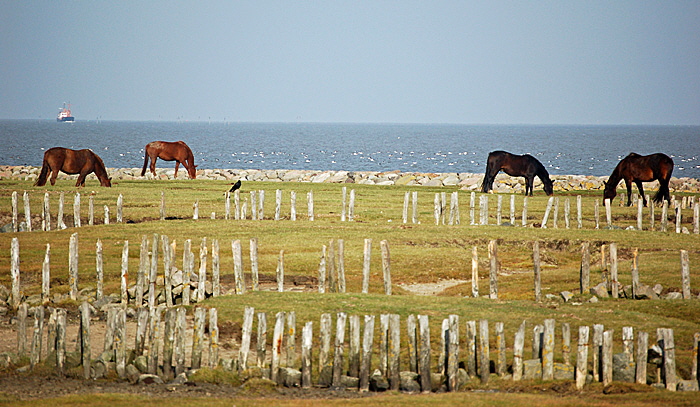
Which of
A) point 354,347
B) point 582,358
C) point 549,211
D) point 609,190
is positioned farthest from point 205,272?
point 609,190

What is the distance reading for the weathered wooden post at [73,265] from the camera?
19.4 meters

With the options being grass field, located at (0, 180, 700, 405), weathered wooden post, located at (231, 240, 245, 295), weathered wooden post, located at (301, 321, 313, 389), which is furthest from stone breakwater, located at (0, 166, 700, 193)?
weathered wooden post, located at (301, 321, 313, 389)

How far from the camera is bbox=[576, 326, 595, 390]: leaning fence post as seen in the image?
13.2 metres

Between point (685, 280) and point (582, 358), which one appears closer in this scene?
point (582, 358)

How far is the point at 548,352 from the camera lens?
13.7m

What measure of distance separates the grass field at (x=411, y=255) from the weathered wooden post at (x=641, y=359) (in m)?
0.55

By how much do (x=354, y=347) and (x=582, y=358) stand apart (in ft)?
13.6

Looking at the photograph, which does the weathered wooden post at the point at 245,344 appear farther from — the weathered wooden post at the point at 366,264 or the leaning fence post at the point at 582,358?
the leaning fence post at the point at 582,358

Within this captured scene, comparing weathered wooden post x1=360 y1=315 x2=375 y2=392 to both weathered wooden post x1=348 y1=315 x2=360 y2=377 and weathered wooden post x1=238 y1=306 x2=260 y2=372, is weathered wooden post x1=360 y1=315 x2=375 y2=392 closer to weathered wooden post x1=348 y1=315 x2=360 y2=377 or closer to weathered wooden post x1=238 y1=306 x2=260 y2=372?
weathered wooden post x1=348 y1=315 x2=360 y2=377

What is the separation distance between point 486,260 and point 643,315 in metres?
8.96

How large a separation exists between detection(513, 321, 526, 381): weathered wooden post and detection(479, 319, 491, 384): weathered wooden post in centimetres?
50

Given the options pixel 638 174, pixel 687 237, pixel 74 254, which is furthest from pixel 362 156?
pixel 74 254

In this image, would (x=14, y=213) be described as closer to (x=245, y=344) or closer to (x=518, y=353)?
(x=245, y=344)

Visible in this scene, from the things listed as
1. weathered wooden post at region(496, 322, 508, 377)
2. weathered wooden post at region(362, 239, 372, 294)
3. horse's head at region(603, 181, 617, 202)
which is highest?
horse's head at region(603, 181, 617, 202)
